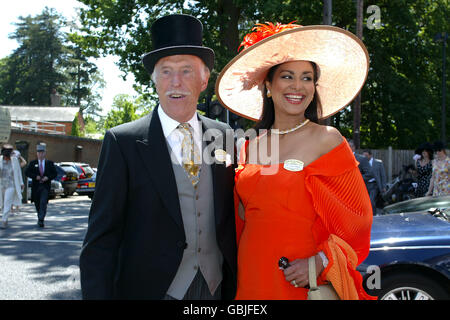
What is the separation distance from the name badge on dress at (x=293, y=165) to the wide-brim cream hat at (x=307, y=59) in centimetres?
58

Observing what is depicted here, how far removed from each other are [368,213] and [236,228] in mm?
740

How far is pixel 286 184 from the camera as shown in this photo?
2434 millimetres

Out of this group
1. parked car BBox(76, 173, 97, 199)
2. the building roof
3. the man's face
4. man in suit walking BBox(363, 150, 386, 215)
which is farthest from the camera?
the building roof

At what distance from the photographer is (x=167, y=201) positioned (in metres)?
2.19

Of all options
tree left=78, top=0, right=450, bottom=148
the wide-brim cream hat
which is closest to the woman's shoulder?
the wide-brim cream hat

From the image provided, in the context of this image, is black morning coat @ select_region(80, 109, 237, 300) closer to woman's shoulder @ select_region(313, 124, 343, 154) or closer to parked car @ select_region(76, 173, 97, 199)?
woman's shoulder @ select_region(313, 124, 343, 154)

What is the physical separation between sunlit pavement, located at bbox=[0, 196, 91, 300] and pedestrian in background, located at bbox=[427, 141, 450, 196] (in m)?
6.40

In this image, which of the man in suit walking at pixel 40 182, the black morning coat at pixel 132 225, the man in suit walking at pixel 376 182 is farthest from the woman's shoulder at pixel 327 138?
the man in suit walking at pixel 40 182

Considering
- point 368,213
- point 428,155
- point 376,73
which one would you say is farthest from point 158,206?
point 376,73

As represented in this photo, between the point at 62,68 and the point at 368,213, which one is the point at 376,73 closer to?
the point at 368,213

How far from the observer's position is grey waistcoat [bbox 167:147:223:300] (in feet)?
7.43

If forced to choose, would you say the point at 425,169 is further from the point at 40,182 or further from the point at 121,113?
the point at 121,113

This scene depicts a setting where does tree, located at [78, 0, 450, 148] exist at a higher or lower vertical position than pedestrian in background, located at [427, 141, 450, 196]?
higher

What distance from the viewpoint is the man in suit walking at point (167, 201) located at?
2.15 meters
